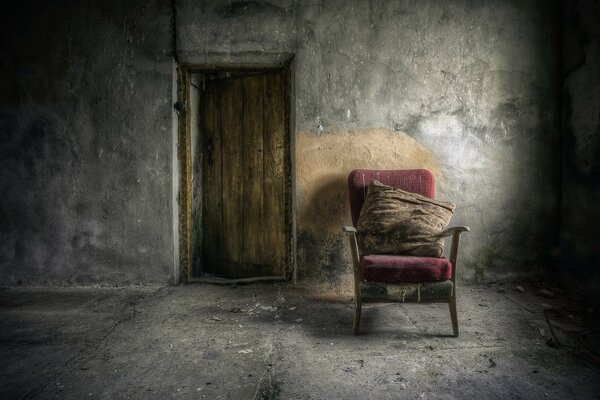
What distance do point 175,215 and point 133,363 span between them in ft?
5.15

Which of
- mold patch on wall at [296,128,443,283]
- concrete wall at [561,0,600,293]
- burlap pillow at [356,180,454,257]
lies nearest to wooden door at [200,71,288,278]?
mold patch on wall at [296,128,443,283]

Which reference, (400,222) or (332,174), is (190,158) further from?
(400,222)

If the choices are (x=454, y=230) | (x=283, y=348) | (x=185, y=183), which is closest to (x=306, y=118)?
(x=185, y=183)

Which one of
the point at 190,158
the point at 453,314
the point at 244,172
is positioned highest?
the point at 190,158

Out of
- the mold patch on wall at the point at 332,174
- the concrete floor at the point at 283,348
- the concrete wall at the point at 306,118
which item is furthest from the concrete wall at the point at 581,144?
the mold patch on wall at the point at 332,174

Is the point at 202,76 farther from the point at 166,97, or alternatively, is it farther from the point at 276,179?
the point at 276,179

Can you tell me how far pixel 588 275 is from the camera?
294 centimetres

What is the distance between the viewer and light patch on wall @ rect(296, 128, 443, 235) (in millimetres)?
3189

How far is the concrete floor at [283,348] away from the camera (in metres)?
1.71

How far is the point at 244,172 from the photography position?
12.2 feet

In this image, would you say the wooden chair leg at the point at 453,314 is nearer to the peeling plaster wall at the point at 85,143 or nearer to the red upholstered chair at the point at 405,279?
the red upholstered chair at the point at 405,279

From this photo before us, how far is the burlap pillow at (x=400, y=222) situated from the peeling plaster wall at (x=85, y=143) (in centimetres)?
181

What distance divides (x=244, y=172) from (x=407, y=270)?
2100mm

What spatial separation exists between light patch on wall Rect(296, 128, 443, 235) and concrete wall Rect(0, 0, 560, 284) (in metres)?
0.01
